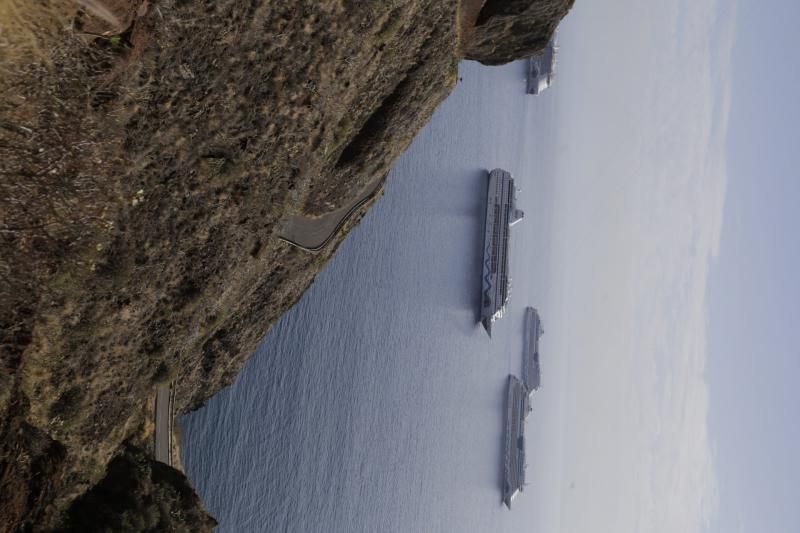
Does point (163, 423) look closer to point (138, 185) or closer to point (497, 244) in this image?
point (138, 185)

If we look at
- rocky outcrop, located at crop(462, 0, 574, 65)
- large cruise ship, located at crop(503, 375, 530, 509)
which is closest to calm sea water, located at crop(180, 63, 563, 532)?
large cruise ship, located at crop(503, 375, 530, 509)

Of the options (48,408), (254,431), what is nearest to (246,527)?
(254,431)

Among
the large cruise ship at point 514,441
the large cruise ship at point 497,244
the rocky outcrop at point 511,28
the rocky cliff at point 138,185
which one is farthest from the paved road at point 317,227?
the large cruise ship at point 514,441

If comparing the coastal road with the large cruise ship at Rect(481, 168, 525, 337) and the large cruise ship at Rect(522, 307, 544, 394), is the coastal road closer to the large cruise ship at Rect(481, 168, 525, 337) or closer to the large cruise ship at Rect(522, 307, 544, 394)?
the large cruise ship at Rect(481, 168, 525, 337)

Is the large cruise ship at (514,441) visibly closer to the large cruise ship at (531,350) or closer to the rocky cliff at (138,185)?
the large cruise ship at (531,350)

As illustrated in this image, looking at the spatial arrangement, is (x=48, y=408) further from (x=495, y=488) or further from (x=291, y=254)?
(x=495, y=488)
